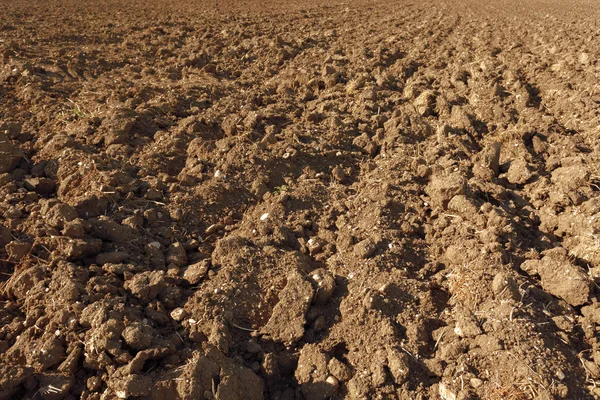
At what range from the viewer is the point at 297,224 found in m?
3.37

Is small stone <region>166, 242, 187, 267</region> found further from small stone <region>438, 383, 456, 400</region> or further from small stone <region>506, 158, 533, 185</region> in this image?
small stone <region>506, 158, 533, 185</region>

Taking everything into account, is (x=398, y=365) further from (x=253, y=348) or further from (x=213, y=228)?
(x=213, y=228)

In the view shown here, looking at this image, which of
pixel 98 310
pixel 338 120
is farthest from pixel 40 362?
pixel 338 120

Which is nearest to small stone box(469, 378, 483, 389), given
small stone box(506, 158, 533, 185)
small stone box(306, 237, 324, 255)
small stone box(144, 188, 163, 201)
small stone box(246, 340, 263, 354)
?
small stone box(246, 340, 263, 354)

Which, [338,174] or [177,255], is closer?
[177,255]

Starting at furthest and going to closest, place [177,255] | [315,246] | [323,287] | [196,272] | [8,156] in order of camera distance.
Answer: [8,156] → [315,246] → [177,255] → [196,272] → [323,287]

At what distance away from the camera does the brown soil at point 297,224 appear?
7.90 ft

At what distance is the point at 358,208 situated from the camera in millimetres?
3477

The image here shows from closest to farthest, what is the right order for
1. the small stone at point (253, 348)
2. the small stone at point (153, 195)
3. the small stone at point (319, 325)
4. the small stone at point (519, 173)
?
the small stone at point (253, 348) → the small stone at point (319, 325) → the small stone at point (153, 195) → the small stone at point (519, 173)

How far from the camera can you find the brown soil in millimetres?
2408

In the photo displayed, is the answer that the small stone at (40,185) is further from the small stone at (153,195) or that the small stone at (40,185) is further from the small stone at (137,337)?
the small stone at (137,337)

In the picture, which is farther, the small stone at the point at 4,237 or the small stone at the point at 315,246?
the small stone at the point at 315,246

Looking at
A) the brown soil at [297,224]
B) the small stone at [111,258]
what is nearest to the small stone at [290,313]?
the brown soil at [297,224]

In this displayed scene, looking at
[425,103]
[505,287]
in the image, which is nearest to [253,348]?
[505,287]
